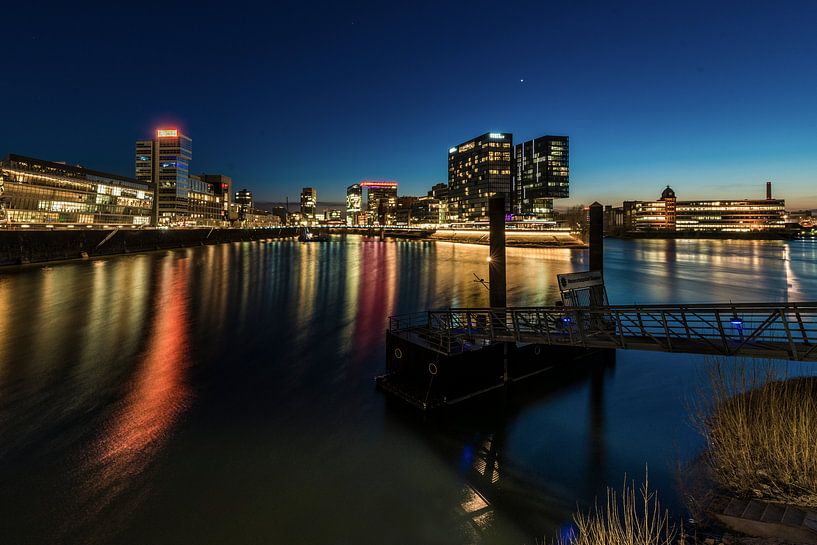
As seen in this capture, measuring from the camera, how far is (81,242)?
7769cm

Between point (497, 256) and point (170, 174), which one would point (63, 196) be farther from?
point (497, 256)

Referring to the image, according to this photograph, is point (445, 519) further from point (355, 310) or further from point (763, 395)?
point (355, 310)

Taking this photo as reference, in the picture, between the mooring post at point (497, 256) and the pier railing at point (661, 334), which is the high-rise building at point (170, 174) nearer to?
the mooring post at point (497, 256)

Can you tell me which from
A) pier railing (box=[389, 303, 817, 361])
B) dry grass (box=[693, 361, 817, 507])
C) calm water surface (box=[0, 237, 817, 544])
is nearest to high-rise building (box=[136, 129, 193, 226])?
calm water surface (box=[0, 237, 817, 544])

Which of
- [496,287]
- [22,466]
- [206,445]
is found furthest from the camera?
[496,287]

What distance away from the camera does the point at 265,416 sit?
14961 millimetres

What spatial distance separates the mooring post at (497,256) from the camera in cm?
1906

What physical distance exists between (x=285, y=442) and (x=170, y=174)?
210m

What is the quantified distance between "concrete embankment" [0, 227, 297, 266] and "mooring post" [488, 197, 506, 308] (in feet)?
245

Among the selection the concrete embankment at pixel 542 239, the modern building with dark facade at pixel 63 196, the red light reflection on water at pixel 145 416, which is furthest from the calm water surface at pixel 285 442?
the concrete embankment at pixel 542 239

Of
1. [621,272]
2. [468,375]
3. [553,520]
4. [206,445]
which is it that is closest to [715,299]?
[621,272]

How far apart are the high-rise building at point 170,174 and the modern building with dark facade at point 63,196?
46911 mm

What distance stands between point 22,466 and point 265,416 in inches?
256

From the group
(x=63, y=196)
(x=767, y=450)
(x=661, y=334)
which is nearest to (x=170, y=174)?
(x=63, y=196)
